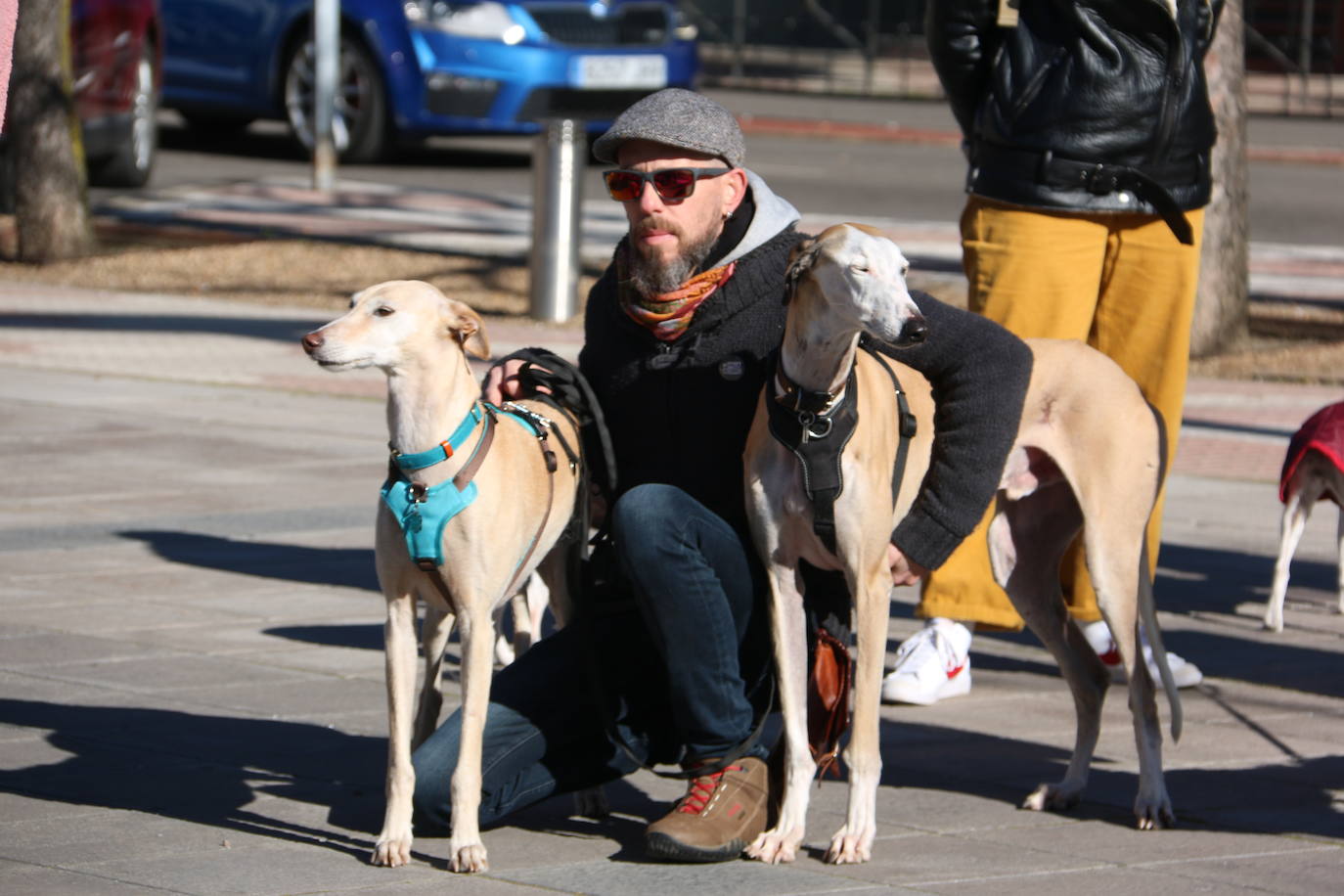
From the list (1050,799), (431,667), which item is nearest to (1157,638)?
(1050,799)

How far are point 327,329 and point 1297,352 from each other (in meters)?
8.94

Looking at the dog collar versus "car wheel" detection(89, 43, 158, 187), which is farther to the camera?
"car wheel" detection(89, 43, 158, 187)

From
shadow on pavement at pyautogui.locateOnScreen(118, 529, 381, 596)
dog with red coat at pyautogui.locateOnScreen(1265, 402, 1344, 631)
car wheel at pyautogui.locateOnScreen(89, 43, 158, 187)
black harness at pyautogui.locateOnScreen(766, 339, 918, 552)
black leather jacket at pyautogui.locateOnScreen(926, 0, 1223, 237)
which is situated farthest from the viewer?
car wheel at pyautogui.locateOnScreen(89, 43, 158, 187)

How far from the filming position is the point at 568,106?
17.7 meters

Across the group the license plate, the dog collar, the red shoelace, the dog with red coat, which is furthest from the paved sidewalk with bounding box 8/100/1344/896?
the license plate

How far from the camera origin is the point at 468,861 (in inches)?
169

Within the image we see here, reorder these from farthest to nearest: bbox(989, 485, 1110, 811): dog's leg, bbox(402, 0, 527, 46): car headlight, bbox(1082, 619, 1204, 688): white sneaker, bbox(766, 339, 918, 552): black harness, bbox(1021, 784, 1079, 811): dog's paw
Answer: bbox(402, 0, 527, 46): car headlight < bbox(1082, 619, 1204, 688): white sneaker < bbox(989, 485, 1110, 811): dog's leg < bbox(1021, 784, 1079, 811): dog's paw < bbox(766, 339, 918, 552): black harness

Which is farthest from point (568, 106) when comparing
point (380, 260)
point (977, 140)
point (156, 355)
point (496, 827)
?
point (496, 827)

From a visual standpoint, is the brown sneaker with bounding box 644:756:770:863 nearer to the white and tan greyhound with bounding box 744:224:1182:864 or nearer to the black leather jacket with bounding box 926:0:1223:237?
the white and tan greyhound with bounding box 744:224:1182:864

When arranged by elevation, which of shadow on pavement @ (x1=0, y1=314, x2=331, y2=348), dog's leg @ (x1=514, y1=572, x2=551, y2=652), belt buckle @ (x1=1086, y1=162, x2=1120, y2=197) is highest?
belt buckle @ (x1=1086, y1=162, x2=1120, y2=197)

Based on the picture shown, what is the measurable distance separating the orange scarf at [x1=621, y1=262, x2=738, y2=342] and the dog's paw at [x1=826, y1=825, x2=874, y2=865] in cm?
120

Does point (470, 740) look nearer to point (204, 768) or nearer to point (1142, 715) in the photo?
point (204, 768)

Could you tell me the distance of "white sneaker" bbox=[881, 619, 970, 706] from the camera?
580cm

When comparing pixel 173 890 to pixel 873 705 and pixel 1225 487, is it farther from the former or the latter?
pixel 1225 487
